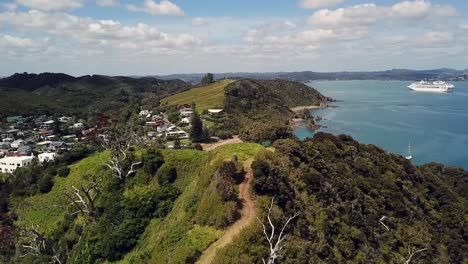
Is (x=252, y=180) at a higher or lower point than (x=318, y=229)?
higher

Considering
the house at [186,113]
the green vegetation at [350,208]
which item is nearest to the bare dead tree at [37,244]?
the green vegetation at [350,208]

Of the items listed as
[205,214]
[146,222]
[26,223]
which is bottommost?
[26,223]

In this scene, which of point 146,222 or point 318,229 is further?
point 146,222

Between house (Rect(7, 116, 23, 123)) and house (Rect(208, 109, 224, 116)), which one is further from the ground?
house (Rect(208, 109, 224, 116))

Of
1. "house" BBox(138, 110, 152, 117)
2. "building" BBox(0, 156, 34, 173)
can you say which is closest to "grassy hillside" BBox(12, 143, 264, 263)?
"building" BBox(0, 156, 34, 173)

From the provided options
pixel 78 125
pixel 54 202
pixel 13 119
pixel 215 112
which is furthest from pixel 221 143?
pixel 13 119

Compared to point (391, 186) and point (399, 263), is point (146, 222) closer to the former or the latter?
point (399, 263)

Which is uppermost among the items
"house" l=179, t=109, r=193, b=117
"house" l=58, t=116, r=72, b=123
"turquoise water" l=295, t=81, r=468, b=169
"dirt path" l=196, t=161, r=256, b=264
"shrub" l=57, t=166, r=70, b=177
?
"dirt path" l=196, t=161, r=256, b=264

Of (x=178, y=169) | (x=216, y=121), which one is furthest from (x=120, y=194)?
(x=216, y=121)

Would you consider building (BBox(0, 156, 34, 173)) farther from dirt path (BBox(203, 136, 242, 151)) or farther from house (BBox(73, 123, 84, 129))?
house (BBox(73, 123, 84, 129))
